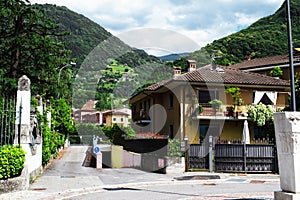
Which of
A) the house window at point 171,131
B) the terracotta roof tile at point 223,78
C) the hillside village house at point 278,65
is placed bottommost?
the house window at point 171,131

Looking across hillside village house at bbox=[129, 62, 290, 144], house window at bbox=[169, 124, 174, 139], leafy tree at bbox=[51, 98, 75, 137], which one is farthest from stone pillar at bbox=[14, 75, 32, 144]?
house window at bbox=[169, 124, 174, 139]

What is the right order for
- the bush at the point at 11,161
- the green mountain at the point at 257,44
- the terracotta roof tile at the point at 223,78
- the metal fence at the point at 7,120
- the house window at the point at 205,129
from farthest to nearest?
the green mountain at the point at 257,44 → the house window at the point at 205,129 → the terracotta roof tile at the point at 223,78 → the metal fence at the point at 7,120 → the bush at the point at 11,161

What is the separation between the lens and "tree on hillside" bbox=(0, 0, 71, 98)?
67.0 ft

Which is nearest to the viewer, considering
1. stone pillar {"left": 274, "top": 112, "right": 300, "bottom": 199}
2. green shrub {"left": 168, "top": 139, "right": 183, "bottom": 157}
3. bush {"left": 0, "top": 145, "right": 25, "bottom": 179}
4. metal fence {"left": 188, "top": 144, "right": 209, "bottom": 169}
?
stone pillar {"left": 274, "top": 112, "right": 300, "bottom": 199}

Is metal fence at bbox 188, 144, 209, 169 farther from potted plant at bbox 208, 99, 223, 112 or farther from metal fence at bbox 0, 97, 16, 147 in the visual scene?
metal fence at bbox 0, 97, 16, 147

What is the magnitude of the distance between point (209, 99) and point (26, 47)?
14.0 meters

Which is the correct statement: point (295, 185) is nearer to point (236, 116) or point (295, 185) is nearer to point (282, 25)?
point (236, 116)

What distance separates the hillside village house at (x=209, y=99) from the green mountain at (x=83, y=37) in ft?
26.4

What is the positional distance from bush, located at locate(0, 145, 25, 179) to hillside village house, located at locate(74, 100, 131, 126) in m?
46.8

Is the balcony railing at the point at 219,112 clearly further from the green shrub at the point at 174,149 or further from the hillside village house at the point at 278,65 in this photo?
the hillside village house at the point at 278,65

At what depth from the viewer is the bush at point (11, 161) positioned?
37.4 ft

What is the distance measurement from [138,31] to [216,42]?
4857cm

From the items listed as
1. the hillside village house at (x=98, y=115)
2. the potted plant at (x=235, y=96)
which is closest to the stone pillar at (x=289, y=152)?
the potted plant at (x=235, y=96)

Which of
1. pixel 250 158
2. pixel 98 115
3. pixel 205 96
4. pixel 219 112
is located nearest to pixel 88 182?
pixel 250 158
